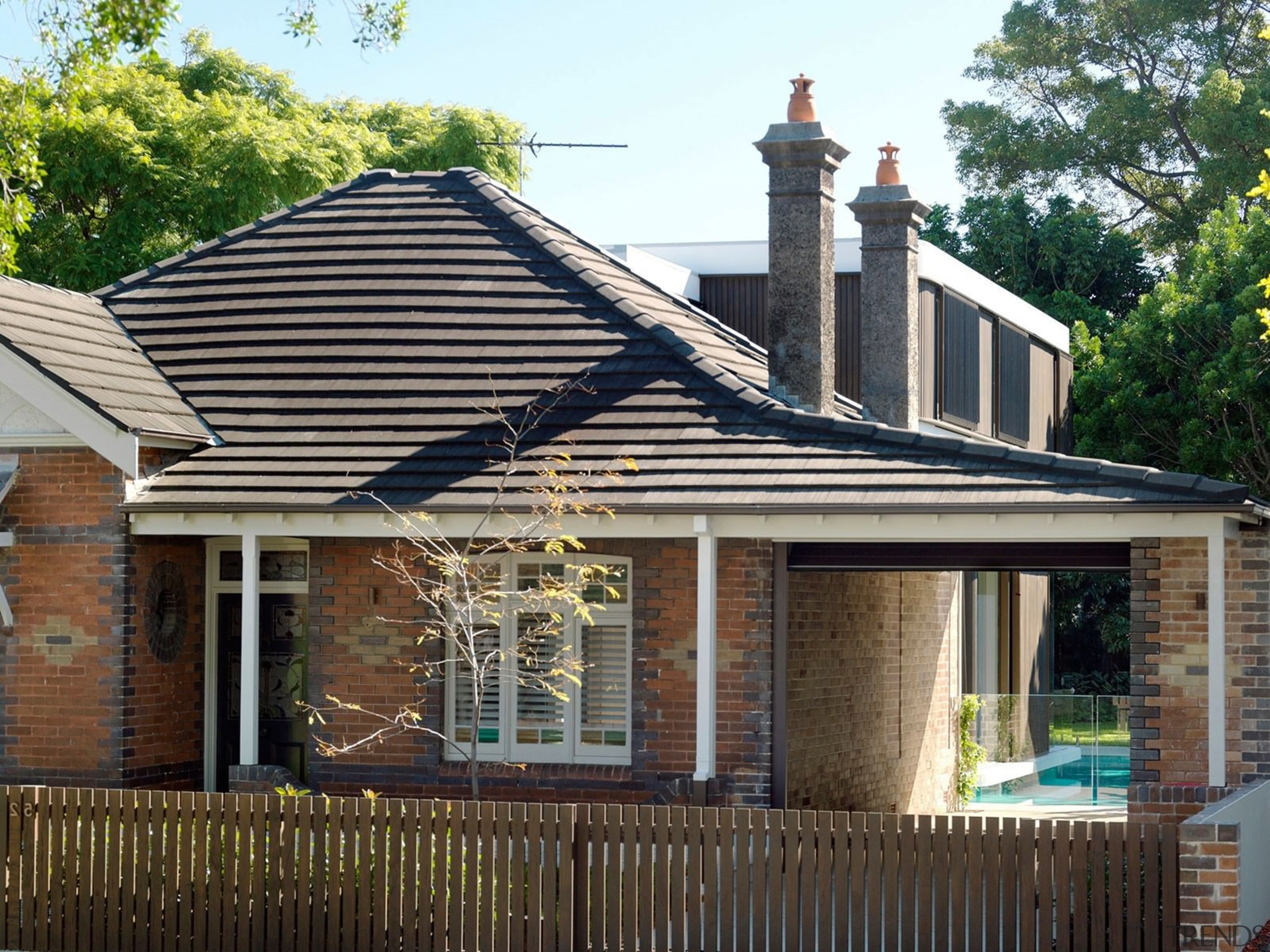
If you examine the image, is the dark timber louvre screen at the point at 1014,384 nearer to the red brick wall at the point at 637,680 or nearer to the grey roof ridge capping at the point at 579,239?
the grey roof ridge capping at the point at 579,239

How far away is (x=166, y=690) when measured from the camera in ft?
51.3

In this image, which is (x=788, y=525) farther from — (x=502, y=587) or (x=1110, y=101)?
(x=1110, y=101)

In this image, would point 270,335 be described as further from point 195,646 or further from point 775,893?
point 775,893

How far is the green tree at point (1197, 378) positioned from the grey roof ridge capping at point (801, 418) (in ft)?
56.0

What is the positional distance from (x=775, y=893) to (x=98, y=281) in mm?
25235

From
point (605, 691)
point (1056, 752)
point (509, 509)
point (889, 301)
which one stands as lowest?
point (1056, 752)

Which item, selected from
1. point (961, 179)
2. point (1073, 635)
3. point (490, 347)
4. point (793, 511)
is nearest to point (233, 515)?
point (490, 347)

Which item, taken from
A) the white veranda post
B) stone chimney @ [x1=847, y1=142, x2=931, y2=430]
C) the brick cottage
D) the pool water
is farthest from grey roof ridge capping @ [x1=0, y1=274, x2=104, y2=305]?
the pool water

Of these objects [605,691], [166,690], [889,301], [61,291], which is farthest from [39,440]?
[889,301]

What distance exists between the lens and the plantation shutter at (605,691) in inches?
594

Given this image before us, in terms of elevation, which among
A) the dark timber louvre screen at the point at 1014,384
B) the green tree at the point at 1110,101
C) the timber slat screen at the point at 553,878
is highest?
the green tree at the point at 1110,101

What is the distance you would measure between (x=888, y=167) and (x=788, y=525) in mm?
7565

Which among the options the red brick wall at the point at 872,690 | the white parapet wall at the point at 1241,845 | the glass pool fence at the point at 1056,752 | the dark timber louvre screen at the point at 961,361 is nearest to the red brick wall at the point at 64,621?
the red brick wall at the point at 872,690

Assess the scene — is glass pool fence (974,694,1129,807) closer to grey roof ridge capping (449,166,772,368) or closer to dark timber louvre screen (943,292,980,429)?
dark timber louvre screen (943,292,980,429)
